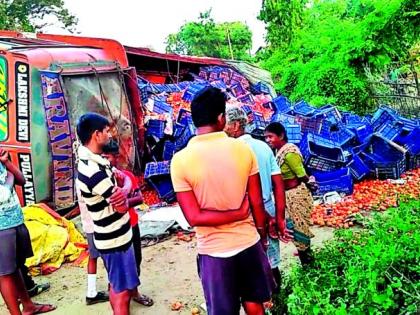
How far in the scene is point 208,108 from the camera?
8.64 feet

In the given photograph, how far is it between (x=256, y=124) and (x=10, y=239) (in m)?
5.84

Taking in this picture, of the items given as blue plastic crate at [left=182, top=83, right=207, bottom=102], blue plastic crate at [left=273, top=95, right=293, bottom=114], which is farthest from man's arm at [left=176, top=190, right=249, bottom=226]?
blue plastic crate at [left=182, top=83, right=207, bottom=102]

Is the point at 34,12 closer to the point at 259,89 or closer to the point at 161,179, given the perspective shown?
the point at 259,89

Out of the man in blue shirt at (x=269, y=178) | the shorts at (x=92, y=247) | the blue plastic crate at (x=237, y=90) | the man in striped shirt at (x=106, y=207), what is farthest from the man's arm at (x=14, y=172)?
the blue plastic crate at (x=237, y=90)

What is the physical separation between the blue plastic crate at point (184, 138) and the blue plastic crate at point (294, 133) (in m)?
1.78

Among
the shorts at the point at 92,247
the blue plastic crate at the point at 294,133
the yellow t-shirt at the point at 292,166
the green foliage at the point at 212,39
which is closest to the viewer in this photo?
the yellow t-shirt at the point at 292,166

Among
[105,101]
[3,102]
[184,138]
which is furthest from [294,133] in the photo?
[3,102]

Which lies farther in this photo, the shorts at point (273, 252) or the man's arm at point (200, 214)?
the shorts at point (273, 252)

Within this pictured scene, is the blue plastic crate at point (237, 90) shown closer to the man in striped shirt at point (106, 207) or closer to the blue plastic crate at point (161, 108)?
the blue plastic crate at point (161, 108)

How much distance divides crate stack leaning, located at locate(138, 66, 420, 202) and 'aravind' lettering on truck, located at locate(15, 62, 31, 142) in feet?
7.51

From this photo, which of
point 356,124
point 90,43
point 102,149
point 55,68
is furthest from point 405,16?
point 102,149

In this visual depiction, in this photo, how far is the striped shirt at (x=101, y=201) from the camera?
10.3 ft

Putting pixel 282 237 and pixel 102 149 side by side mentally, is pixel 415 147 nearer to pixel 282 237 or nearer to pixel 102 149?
pixel 282 237

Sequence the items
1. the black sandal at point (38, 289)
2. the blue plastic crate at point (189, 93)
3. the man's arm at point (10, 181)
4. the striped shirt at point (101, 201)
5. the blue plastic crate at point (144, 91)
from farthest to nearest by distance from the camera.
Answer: the blue plastic crate at point (189, 93) → the blue plastic crate at point (144, 91) → the black sandal at point (38, 289) → the man's arm at point (10, 181) → the striped shirt at point (101, 201)
